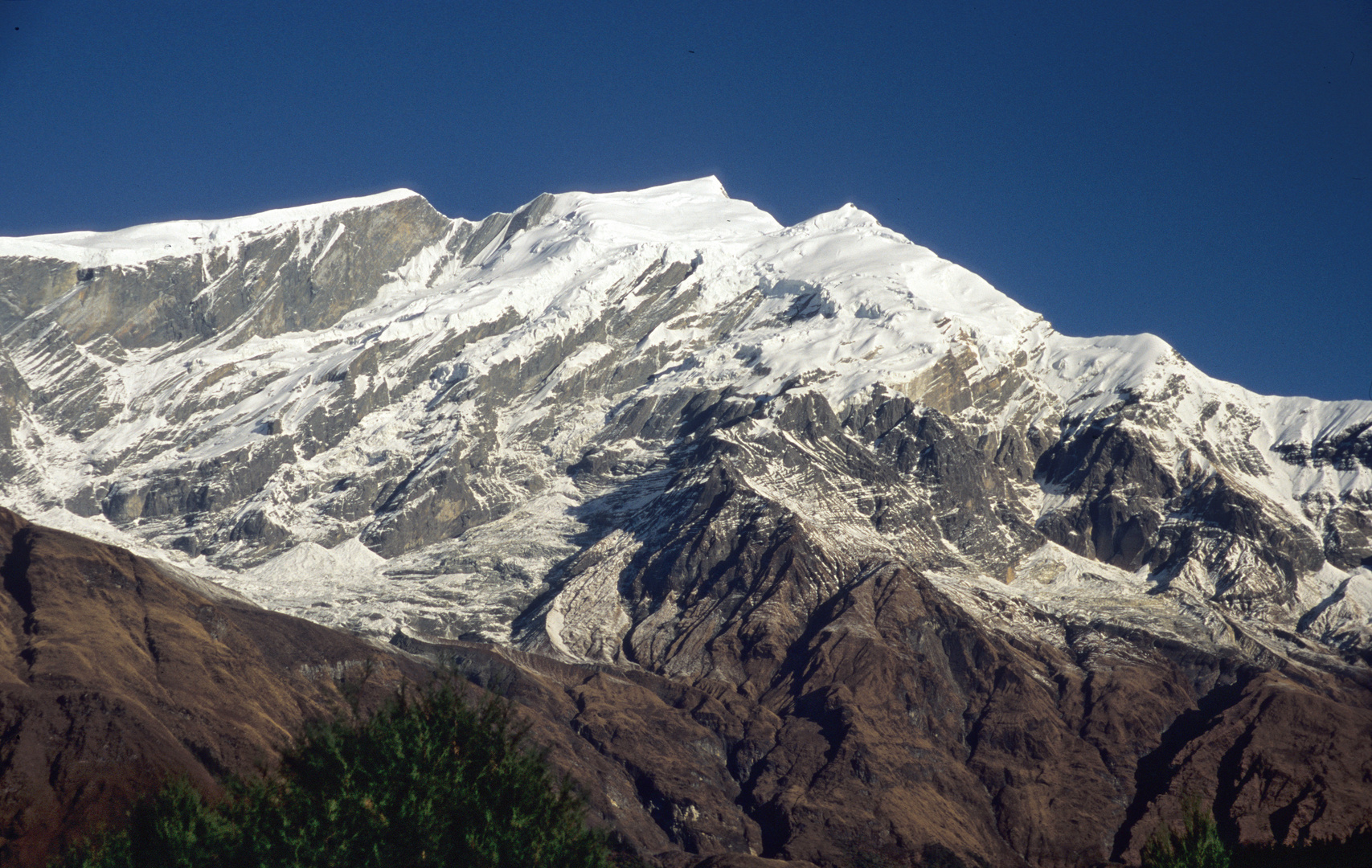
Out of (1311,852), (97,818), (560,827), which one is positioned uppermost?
(1311,852)

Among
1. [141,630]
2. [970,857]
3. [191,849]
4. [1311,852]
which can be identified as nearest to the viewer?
[191,849]

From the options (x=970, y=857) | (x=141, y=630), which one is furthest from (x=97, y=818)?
(x=970, y=857)

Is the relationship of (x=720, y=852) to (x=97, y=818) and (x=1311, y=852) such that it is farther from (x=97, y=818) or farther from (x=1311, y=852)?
(x=1311, y=852)

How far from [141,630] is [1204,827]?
129m

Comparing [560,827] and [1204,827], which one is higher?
[1204,827]

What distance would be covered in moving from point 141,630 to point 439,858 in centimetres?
12260

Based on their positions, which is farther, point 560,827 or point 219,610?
point 219,610

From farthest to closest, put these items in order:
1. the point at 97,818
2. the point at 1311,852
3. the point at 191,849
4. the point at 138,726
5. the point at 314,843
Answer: the point at 138,726
the point at 97,818
the point at 1311,852
the point at 191,849
the point at 314,843

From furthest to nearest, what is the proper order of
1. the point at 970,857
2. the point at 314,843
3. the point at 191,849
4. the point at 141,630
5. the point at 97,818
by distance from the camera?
the point at 970,857 < the point at 141,630 < the point at 97,818 < the point at 191,849 < the point at 314,843

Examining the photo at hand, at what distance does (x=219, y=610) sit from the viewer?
7746 inches

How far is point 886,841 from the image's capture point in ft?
636

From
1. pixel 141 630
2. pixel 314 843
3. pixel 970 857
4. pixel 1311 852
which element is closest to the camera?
pixel 314 843

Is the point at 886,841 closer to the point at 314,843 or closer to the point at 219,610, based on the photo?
the point at 219,610

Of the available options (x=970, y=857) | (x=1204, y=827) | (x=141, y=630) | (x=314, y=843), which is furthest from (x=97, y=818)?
(x=970, y=857)
